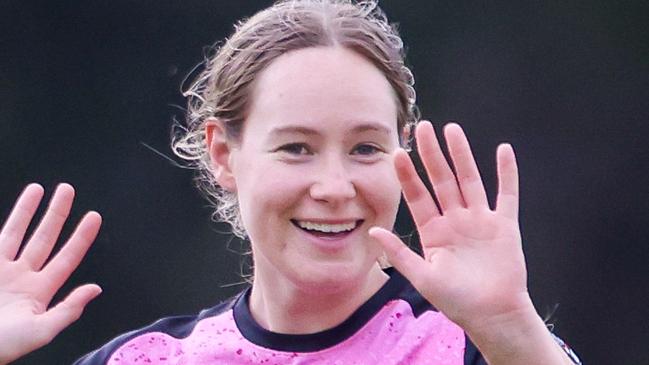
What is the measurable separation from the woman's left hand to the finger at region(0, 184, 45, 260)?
606 millimetres

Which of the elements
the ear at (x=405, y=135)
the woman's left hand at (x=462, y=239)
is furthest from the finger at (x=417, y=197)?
Result: the ear at (x=405, y=135)

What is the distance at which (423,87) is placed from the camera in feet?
14.1

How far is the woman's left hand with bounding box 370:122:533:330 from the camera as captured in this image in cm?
224

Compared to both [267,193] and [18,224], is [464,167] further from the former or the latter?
[18,224]

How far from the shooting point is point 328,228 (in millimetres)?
2543

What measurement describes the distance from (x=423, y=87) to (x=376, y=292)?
5.61ft

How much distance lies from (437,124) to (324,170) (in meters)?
1.82

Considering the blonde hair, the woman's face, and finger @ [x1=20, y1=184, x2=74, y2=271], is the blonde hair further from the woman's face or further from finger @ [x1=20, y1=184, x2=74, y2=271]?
finger @ [x1=20, y1=184, x2=74, y2=271]

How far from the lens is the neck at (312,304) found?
264cm

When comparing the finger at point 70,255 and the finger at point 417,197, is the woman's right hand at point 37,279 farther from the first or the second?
the finger at point 417,197

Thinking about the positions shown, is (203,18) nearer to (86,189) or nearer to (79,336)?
(86,189)

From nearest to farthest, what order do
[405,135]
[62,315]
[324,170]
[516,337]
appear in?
[516,337] → [62,315] → [324,170] → [405,135]

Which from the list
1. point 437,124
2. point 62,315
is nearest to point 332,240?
point 62,315

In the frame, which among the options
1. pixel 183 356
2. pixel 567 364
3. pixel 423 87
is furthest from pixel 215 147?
pixel 423 87
